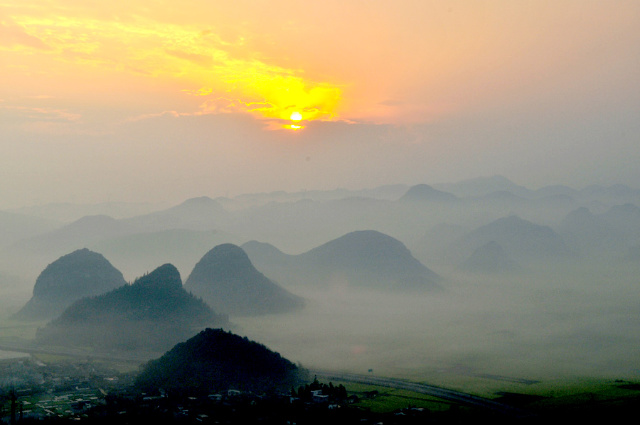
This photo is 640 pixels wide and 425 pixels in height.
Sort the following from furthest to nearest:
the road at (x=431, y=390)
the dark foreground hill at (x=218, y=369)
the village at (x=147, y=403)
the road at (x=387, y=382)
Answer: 1. the dark foreground hill at (x=218, y=369)
2. the road at (x=387, y=382)
3. the road at (x=431, y=390)
4. the village at (x=147, y=403)

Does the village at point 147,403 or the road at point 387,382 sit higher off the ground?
the road at point 387,382

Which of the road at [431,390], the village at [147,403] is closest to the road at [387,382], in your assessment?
the road at [431,390]

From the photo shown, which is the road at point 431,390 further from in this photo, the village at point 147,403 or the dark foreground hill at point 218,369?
the dark foreground hill at point 218,369

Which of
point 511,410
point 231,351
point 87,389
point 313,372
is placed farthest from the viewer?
point 313,372

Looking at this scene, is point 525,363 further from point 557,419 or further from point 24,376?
point 24,376

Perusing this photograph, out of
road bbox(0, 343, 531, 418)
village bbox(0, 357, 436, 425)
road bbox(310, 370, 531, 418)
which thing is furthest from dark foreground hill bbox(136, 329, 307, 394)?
road bbox(0, 343, 531, 418)

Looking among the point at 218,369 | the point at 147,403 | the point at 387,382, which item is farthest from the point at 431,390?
the point at 147,403

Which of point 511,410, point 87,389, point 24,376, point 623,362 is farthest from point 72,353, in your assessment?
point 623,362
